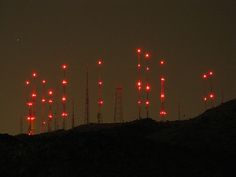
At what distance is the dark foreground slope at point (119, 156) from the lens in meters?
45.7

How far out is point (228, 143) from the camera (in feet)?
185

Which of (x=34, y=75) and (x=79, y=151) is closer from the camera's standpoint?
(x=79, y=151)

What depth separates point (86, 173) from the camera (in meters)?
44.6

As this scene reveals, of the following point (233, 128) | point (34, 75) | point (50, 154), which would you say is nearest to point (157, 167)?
point (50, 154)

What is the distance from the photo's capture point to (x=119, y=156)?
4859cm

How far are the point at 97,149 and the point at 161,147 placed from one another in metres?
6.62

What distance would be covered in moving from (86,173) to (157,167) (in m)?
5.98

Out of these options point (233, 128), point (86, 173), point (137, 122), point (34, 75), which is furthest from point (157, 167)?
point (34, 75)

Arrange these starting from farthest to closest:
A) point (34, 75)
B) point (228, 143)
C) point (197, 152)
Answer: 1. point (34, 75)
2. point (228, 143)
3. point (197, 152)

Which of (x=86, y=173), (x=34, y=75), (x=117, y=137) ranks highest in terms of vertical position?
(x=34, y=75)

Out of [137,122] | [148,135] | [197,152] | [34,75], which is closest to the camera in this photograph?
[197,152]

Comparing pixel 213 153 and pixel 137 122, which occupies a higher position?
pixel 137 122

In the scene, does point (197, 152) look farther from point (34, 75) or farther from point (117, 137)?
point (34, 75)

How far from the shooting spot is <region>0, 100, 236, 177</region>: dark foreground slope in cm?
4572
